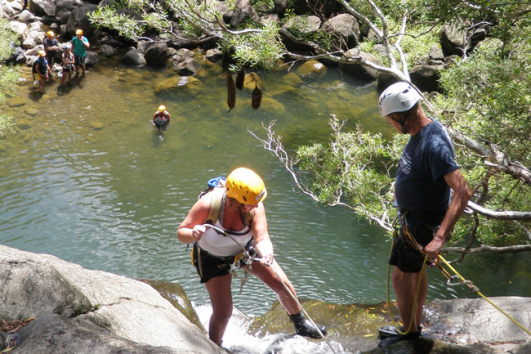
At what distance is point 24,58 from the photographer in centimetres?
2017

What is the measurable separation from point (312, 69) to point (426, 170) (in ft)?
61.1

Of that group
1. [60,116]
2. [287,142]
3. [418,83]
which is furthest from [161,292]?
[418,83]

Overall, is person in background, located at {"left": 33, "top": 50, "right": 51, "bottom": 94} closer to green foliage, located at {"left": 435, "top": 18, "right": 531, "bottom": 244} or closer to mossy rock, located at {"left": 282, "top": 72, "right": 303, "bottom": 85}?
mossy rock, located at {"left": 282, "top": 72, "right": 303, "bottom": 85}

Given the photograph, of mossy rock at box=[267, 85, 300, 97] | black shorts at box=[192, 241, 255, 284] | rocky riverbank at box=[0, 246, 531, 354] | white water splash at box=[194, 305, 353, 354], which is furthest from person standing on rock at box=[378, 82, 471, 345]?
mossy rock at box=[267, 85, 300, 97]

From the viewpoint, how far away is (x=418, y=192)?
3.69m

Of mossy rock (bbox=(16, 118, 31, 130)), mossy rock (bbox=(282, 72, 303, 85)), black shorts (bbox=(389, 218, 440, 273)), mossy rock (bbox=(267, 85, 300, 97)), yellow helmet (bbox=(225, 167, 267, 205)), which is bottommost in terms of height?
mossy rock (bbox=(16, 118, 31, 130))

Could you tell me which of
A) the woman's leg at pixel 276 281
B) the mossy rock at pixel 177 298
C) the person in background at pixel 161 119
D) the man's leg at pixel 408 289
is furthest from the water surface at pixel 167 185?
the man's leg at pixel 408 289

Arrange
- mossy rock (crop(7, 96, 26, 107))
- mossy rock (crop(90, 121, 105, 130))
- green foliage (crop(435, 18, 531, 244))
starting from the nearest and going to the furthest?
green foliage (crop(435, 18, 531, 244)), mossy rock (crop(90, 121, 105, 130)), mossy rock (crop(7, 96, 26, 107))

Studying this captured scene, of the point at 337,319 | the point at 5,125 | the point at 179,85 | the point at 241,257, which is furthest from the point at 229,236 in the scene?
the point at 179,85

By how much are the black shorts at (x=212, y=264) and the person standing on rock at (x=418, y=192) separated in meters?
1.28

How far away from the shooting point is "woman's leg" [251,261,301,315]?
13.5ft

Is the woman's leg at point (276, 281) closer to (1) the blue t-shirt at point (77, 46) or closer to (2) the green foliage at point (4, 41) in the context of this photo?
(2) the green foliage at point (4, 41)

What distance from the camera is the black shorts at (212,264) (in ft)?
13.2

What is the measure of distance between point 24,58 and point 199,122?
975 cm
